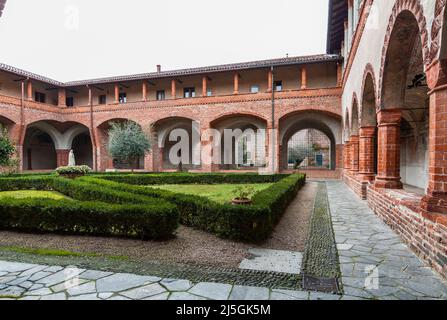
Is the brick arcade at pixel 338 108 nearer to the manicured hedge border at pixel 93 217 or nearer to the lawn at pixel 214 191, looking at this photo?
the manicured hedge border at pixel 93 217

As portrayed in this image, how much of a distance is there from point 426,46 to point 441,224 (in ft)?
7.79

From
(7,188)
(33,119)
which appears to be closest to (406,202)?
(7,188)

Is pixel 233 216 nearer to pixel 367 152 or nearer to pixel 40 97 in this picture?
pixel 367 152

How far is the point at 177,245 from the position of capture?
466cm

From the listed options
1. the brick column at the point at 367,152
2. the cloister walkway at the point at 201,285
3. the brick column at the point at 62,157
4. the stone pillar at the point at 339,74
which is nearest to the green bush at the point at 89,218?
the cloister walkway at the point at 201,285

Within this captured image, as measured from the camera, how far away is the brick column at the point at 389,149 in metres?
6.38

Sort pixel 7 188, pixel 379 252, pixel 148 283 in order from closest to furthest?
pixel 148 283 → pixel 379 252 → pixel 7 188

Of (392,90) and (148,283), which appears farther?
(392,90)

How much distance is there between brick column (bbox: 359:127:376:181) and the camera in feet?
30.0

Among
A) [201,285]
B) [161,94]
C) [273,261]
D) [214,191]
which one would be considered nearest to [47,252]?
[201,285]

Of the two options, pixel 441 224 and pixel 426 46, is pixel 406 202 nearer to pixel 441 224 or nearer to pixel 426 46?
pixel 441 224

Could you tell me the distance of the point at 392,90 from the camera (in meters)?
6.22

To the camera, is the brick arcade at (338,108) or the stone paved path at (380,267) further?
the brick arcade at (338,108)

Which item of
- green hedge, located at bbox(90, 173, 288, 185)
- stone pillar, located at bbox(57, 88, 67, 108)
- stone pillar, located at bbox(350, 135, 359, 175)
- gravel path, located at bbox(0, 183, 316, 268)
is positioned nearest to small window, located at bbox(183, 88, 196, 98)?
green hedge, located at bbox(90, 173, 288, 185)
